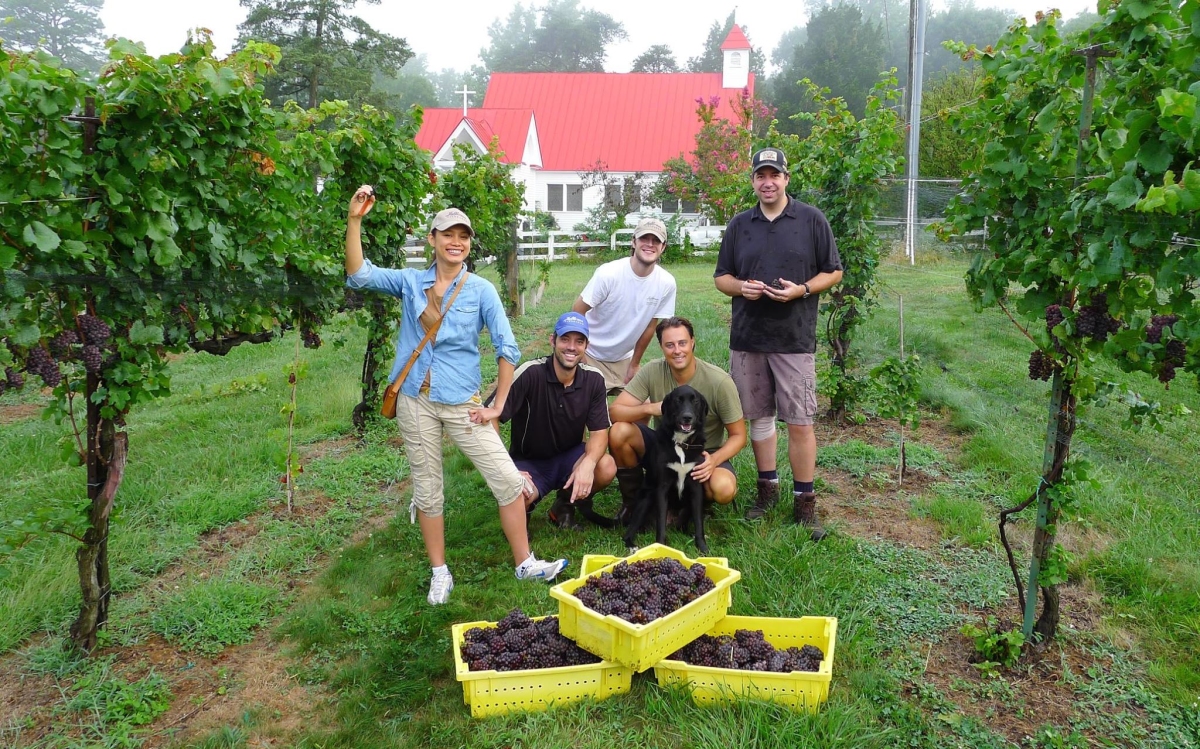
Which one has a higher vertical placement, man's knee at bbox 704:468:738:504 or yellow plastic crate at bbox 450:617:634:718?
man's knee at bbox 704:468:738:504

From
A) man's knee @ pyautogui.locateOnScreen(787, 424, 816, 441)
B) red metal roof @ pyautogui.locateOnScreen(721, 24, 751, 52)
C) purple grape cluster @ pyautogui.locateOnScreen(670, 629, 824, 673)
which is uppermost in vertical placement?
red metal roof @ pyautogui.locateOnScreen(721, 24, 751, 52)

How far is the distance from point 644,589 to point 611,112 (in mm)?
33987

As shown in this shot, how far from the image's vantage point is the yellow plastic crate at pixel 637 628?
9.95 ft

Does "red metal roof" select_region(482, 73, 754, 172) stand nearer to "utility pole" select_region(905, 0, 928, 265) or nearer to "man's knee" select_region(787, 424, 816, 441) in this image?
"utility pole" select_region(905, 0, 928, 265)

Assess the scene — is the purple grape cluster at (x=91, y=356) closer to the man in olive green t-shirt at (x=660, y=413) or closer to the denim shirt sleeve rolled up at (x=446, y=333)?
the denim shirt sleeve rolled up at (x=446, y=333)

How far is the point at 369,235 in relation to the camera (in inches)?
254

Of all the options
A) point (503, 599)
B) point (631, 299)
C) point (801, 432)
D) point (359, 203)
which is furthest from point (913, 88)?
point (503, 599)

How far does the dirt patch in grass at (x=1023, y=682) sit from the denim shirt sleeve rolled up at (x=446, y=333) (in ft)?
7.82

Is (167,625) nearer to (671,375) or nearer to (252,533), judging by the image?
(252,533)

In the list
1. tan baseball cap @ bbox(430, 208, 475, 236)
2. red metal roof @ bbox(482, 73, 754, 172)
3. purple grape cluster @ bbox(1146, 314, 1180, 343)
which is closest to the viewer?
purple grape cluster @ bbox(1146, 314, 1180, 343)

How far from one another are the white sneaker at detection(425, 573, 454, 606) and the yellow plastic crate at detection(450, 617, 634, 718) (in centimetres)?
81

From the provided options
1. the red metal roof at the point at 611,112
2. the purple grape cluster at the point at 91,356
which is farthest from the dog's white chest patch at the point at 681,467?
the red metal roof at the point at 611,112

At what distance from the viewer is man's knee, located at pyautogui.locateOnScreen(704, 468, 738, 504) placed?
15.3ft

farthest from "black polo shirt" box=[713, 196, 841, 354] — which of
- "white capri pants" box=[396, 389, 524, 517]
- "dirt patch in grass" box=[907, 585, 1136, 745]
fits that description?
"dirt patch in grass" box=[907, 585, 1136, 745]
